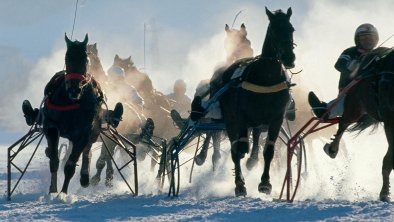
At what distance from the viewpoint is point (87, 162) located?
13.0 metres

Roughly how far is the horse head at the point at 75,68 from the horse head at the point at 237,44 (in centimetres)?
538

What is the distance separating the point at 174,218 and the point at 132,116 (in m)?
10.0

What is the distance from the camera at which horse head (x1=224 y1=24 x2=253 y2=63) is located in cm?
1644

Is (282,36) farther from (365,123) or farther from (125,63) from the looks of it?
(125,63)

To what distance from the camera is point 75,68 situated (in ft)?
37.0

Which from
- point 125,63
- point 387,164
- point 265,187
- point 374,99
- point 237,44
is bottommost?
point 265,187

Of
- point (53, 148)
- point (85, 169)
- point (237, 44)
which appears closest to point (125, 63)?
point (237, 44)

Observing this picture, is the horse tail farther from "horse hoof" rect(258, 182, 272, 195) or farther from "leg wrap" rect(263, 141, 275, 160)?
"horse hoof" rect(258, 182, 272, 195)

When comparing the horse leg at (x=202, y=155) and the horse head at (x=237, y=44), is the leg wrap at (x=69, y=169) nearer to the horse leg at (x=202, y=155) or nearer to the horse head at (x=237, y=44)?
the horse leg at (x=202, y=155)

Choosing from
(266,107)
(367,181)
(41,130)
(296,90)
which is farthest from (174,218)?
(296,90)

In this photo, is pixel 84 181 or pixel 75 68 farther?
pixel 84 181

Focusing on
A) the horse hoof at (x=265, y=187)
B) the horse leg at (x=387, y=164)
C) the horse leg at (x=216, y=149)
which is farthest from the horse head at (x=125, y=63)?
Answer: the horse leg at (x=387, y=164)

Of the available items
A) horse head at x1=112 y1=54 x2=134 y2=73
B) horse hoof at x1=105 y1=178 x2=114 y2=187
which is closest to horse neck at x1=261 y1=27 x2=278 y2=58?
horse hoof at x1=105 y1=178 x2=114 y2=187

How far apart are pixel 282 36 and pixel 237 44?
554 centimetres
